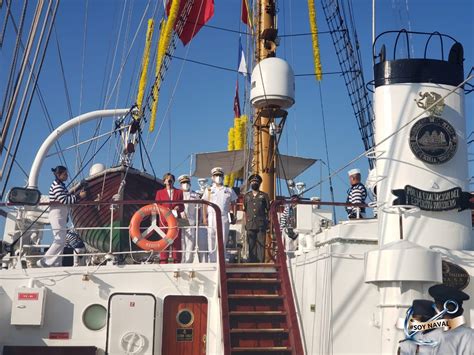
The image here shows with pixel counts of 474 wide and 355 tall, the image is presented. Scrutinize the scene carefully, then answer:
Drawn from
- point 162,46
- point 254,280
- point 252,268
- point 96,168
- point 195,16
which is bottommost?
point 254,280

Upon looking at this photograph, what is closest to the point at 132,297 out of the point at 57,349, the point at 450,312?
the point at 57,349

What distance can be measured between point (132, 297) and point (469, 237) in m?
4.75

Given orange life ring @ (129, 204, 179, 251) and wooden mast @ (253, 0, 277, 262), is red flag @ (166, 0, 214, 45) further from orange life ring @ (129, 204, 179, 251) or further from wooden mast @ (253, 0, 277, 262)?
orange life ring @ (129, 204, 179, 251)

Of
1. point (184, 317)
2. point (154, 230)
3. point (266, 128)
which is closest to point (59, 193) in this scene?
point (154, 230)

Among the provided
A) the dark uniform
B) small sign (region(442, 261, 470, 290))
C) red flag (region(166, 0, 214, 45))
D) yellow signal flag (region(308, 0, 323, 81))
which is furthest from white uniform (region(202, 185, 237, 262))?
red flag (region(166, 0, 214, 45))

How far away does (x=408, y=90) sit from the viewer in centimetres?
859

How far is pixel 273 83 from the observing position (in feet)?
36.8

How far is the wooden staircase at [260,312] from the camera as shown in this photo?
761 centimetres

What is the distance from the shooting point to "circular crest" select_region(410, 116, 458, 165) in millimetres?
8461

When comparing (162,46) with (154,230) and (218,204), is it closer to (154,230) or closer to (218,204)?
(218,204)

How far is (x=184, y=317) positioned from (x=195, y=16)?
12.4m

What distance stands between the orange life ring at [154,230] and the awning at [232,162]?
7.20 metres

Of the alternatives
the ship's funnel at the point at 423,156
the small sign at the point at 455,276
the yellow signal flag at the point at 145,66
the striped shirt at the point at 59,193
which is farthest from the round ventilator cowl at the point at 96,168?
the small sign at the point at 455,276

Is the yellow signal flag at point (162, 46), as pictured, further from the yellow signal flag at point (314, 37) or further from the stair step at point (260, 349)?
the stair step at point (260, 349)
